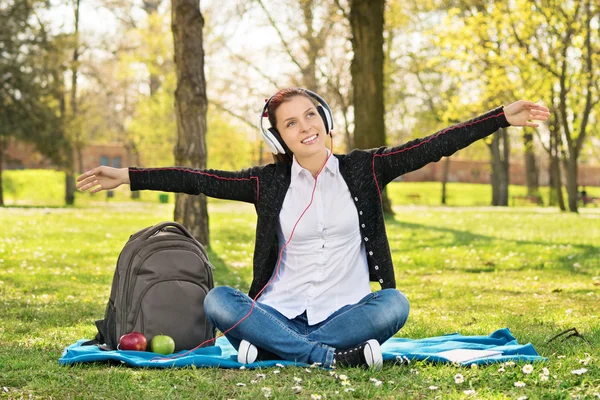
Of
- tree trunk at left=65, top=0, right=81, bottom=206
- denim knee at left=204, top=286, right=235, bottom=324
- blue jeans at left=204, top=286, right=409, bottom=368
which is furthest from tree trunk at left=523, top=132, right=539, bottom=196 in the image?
denim knee at left=204, top=286, right=235, bottom=324

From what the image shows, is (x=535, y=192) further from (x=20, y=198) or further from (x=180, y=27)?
(x=180, y=27)

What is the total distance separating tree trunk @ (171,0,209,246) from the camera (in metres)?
12.3

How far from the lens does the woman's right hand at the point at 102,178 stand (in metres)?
4.88

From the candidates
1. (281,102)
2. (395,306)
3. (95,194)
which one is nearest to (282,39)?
(95,194)

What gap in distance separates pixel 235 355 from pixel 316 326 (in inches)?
22.8

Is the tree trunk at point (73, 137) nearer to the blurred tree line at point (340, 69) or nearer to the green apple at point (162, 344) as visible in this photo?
the blurred tree line at point (340, 69)

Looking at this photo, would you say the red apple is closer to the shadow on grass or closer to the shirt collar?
the shirt collar

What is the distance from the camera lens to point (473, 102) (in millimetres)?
31766

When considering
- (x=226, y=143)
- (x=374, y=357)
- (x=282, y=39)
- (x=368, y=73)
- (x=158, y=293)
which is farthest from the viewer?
(x=226, y=143)

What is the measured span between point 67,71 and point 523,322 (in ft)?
94.1

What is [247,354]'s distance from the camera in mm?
4816

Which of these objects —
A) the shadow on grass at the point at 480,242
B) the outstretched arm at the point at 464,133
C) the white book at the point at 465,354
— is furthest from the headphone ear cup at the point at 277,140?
the shadow on grass at the point at 480,242

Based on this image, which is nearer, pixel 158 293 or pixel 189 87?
pixel 158 293

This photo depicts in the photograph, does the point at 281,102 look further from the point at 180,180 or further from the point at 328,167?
the point at 180,180
